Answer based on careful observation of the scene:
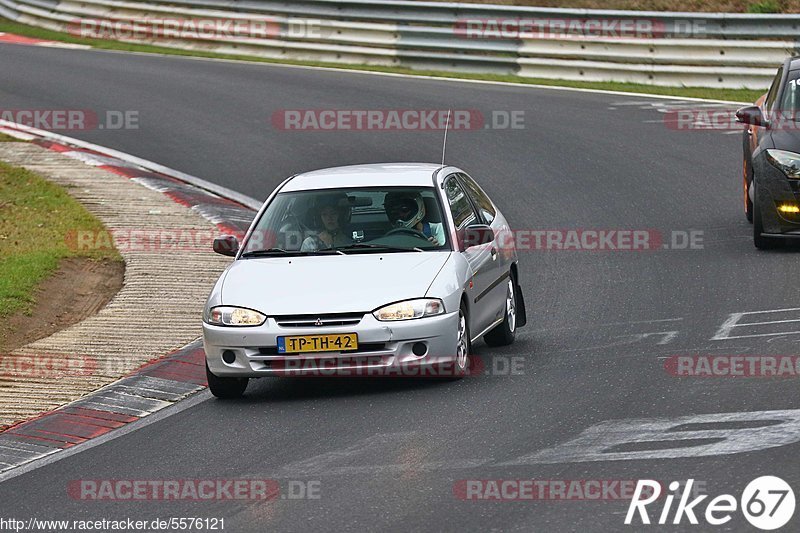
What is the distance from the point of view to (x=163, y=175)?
60.6ft

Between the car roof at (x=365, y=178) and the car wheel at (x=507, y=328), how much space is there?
3.76ft

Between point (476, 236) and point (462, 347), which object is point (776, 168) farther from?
point (462, 347)

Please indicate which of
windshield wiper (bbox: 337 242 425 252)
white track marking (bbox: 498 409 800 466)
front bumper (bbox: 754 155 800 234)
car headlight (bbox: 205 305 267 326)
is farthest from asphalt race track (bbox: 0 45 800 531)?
windshield wiper (bbox: 337 242 425 252)

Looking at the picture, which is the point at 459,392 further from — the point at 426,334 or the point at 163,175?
the point at 163,175

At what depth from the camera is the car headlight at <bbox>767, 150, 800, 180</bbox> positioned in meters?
13.4

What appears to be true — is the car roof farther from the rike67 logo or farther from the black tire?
the rike67 logo

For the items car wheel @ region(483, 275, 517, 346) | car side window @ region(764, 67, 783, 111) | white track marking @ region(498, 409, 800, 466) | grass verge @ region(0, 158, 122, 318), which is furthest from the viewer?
car side window @ region(764, 67, 783, 111)

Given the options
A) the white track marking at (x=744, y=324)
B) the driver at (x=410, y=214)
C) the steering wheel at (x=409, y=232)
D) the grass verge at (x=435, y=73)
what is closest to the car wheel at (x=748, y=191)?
the white track marking at (x=744, y=324)

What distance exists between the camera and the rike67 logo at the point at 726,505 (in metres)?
6.44

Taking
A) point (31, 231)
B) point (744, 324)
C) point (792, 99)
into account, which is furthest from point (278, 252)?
point (792, 99)

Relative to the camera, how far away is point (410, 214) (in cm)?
Result: 1052

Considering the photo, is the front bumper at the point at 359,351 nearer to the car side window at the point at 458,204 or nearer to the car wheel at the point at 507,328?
the car side window at the point at 458,204

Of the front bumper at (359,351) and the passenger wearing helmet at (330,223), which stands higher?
the passenger wearing helmet at (330,223)

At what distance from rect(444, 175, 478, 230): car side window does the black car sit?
3.64 metres
